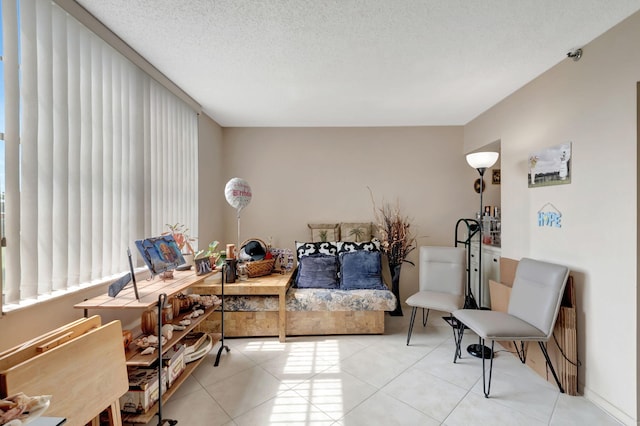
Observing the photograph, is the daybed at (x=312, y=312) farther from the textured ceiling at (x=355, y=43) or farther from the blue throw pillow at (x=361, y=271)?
the textured ceiling at (x=355, y=43)

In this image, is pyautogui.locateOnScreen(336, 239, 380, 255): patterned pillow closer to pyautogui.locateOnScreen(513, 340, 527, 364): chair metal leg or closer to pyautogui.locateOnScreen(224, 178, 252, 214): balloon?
pyautogui.locateOnScreen(224, 178, 252, 214): balloon

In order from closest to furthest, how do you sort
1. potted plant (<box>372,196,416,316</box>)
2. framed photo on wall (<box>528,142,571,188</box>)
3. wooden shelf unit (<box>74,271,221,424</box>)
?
wooden shelf unit (<box>74,271,221,424</box>)
framed photo on wall (<box>528,142,571,188</box>)
potted plant (<box>372,196,416,316</box>)

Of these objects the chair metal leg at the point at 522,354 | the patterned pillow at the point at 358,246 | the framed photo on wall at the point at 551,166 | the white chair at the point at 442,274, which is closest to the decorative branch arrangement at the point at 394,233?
the patterned pillow at the point at 358,246

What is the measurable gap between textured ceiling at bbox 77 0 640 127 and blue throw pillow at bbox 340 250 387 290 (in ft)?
5.91

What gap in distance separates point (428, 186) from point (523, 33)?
2.15 m

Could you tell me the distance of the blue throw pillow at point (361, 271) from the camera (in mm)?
2955

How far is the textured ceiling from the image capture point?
4.83ft

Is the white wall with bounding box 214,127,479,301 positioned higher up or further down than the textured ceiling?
further down

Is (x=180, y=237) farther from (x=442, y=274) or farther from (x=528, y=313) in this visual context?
(x=528, y=313)

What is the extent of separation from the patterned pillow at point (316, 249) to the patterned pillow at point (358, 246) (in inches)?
3.2

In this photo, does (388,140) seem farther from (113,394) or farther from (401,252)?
(113,394)

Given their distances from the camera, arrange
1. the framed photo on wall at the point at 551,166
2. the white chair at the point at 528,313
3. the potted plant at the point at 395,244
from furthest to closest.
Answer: the potted plant at the point at 395,244 → the framed photo on wall at the point at 551,166 → the white chair at the point at 528,313

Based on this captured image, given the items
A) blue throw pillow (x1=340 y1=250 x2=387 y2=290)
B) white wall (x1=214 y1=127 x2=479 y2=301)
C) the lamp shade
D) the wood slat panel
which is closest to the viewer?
the wood slat panel

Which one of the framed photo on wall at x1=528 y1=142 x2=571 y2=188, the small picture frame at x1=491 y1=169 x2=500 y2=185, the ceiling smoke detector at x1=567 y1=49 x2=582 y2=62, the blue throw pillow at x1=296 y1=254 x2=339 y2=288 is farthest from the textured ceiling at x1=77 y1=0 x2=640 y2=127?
the blue throw pillow at x1=296 y1=254 x2=339 y2=288
